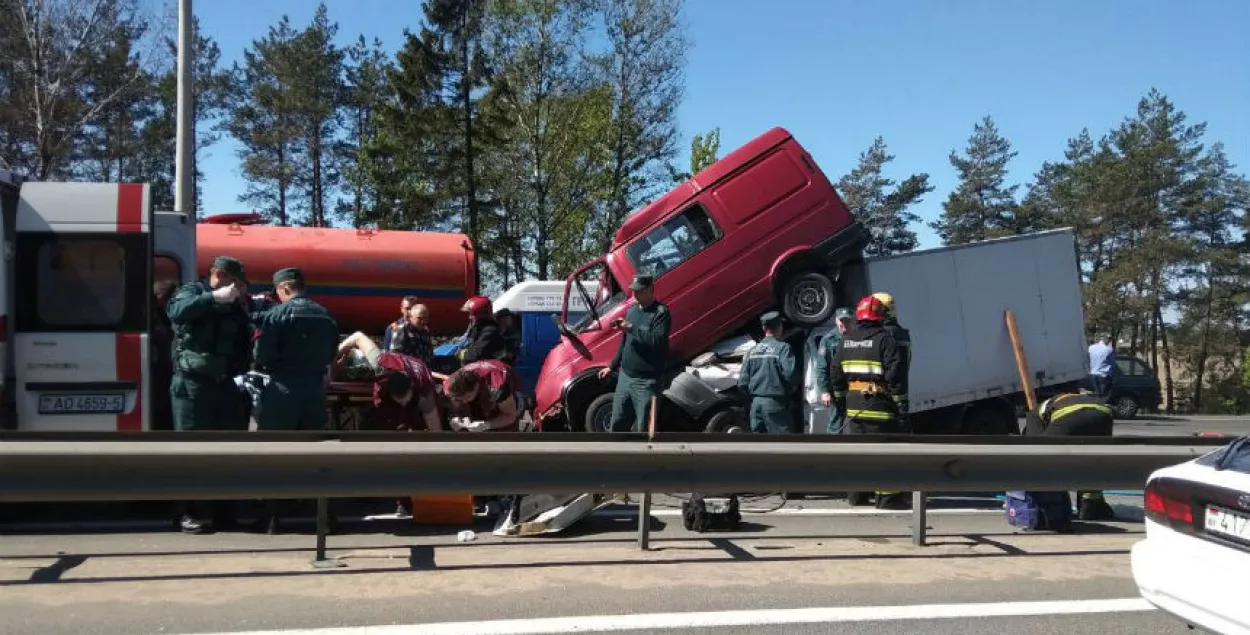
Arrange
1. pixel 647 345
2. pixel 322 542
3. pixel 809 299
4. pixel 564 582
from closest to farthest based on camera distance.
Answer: pixel 564 582
pixel 322 542
pixel 647 345
pixel 809 299

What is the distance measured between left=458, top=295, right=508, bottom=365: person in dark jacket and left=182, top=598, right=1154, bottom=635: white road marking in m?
4.42

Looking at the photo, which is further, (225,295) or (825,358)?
(825,358)

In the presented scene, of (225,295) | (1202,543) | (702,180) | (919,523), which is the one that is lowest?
(919,523)

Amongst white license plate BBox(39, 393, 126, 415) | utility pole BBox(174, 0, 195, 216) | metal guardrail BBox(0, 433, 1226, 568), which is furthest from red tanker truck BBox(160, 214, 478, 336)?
metal guardrail BBox(0, 433, 1226, 568)

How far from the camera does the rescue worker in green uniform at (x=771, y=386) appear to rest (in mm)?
8406

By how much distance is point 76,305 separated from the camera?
709 cm

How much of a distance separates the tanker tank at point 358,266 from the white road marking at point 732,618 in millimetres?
9839

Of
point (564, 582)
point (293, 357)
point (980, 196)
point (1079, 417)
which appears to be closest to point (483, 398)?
point (293, 357)

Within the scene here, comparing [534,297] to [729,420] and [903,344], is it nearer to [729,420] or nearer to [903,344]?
[729,420]

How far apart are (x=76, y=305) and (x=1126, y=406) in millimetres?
23161

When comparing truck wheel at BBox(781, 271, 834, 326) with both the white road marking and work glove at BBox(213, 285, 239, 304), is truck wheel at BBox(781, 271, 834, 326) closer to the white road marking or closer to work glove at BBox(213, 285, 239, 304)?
the white road marking

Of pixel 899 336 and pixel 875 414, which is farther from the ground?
pixel 899 336

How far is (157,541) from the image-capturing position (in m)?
6.13

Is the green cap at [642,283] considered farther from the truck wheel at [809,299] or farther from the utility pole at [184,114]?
the utility pole at [184,114]
